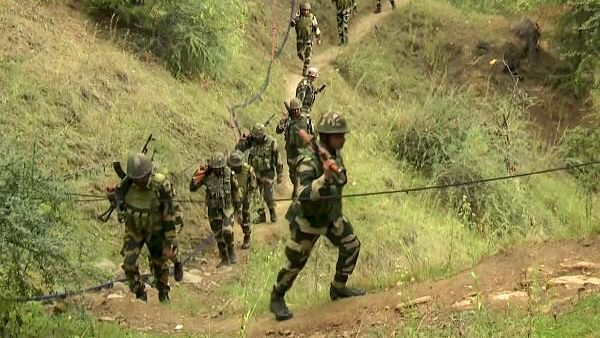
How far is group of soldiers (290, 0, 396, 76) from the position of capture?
60.1 feet

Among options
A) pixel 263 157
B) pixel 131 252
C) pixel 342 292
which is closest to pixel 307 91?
pixel 263 157

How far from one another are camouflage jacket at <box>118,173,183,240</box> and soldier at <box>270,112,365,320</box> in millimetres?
1795

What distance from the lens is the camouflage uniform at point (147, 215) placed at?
8.51 meters

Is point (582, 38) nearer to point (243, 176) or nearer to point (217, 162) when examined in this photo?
point (243, 176)

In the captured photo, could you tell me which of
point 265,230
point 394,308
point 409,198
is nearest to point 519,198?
point 409,198

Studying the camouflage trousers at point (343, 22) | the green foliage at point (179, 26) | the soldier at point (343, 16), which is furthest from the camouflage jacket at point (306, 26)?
the camouflage trousers at point (343, 22)

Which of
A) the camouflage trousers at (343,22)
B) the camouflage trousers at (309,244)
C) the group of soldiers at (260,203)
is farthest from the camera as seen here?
the camouflage trousers at (343,22)

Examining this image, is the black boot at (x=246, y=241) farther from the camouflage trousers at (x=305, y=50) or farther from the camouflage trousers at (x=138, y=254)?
the camouflage trousers at (x=305, y=50)

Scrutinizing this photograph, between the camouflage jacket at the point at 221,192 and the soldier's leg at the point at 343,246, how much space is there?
3.63m

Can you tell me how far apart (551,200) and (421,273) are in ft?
29.8

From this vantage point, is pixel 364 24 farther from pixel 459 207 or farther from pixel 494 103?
pixel 459 207

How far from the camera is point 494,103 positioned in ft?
68.0

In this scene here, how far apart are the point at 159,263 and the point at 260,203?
4.32 metres

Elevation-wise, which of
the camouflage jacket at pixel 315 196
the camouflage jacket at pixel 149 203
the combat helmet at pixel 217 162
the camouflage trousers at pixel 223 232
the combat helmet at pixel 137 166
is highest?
the camouflage jacket at pixel 315 196
